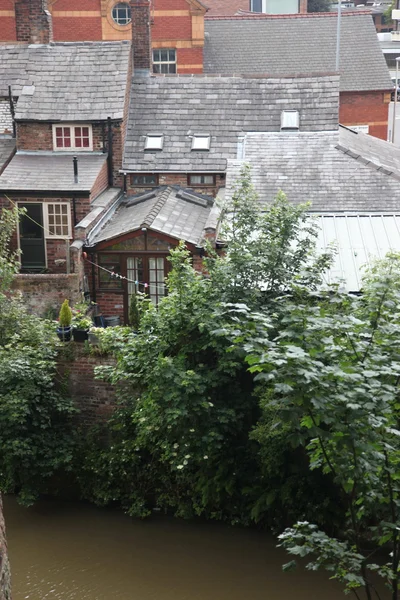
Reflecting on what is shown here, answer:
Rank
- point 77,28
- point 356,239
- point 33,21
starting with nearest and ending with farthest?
point 356,239 → point 33,21 → point 77,28

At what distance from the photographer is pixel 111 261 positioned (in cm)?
2031

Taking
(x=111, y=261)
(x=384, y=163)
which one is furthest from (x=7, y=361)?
(x=384, y=163)

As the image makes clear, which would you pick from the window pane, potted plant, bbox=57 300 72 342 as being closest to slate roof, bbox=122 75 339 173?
the window pane

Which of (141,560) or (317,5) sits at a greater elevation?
(317,5)

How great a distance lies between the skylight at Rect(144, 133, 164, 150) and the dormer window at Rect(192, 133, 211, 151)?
95cm

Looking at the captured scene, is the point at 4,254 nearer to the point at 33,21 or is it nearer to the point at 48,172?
the point at 48,172

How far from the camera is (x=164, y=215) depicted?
20.8 meters

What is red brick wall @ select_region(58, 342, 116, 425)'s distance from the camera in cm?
1688

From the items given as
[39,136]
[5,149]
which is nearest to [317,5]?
[39,136]

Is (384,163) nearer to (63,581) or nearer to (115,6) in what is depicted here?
(63,581)

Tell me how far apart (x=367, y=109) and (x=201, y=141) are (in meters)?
15.9

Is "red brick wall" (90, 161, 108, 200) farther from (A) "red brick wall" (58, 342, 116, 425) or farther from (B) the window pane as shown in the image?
(A) "red brick wall" (58, 342, 116, 425)

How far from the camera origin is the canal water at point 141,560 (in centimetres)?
1398

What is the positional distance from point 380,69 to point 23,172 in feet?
69.9
